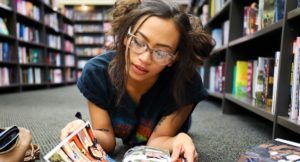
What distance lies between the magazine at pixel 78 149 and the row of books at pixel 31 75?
9.83ft

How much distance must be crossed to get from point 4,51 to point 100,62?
2442 mm

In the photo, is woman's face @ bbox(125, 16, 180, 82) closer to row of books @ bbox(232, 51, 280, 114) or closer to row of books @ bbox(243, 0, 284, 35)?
row of books @ bbox(232, 51, 280, 114)

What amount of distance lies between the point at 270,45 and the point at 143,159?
1.39 metres

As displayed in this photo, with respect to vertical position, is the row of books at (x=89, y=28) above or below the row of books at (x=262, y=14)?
above

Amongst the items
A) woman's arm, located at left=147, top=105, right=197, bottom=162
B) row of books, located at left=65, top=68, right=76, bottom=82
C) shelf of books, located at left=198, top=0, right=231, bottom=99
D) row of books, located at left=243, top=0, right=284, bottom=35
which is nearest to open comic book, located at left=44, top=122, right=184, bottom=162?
woman's arm, located at left=147, top=105, right=197, bottom=162

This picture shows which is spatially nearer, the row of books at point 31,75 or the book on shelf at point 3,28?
the book on shelf at point 3,28

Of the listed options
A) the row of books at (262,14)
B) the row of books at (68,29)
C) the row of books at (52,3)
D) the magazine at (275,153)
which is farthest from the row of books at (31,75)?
the magazine at (275,153)

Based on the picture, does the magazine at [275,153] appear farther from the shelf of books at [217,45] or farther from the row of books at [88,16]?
the row of books at [88,16]

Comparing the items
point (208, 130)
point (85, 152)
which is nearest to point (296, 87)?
point (208, 130)

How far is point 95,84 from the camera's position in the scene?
0.81m

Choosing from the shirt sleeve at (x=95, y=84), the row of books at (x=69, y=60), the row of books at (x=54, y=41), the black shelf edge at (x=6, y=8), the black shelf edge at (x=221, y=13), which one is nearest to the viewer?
the shirt sleeve at (x=95, y=84)

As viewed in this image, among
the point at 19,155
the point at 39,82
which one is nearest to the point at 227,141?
the point at 19,155

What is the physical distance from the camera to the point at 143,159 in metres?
0.59

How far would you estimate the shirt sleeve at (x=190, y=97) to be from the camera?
84cm
